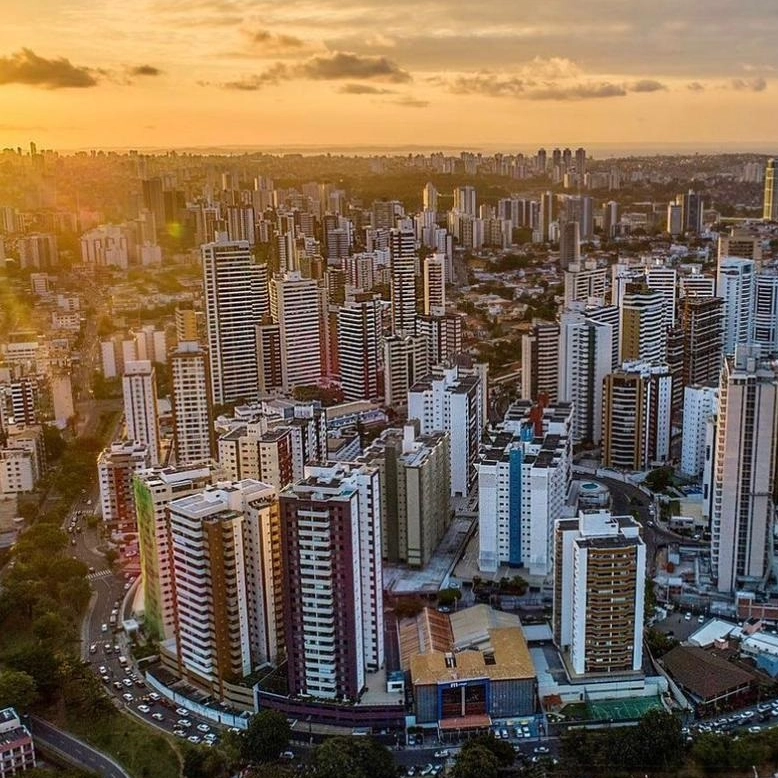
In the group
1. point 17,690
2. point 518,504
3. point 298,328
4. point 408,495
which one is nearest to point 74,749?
point 17,690

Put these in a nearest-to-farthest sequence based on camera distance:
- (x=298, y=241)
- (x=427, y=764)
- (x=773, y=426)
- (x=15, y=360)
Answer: (x=427, y=764) < (x=773, y=426) < (x=15, y=360) < (x=298, y=241)

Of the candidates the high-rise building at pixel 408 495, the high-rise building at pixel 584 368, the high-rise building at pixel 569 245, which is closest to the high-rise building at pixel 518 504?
the high-rise building at pixel 408 495

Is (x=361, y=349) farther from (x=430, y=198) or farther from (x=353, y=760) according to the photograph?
(x=430, y=198)

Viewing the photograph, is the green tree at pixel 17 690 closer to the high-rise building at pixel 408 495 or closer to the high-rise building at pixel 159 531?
the high-rise building at pixel 159 531

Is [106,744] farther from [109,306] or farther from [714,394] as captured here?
[109,306]

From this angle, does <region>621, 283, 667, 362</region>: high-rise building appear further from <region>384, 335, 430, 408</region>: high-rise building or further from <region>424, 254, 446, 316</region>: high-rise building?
<region>424, 254, 446, 316</region>: high-rise building

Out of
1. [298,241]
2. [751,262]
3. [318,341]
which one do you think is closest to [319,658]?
[318,341]
